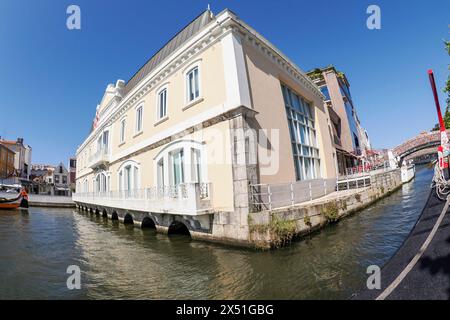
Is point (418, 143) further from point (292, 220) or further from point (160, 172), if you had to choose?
point (160, 172)

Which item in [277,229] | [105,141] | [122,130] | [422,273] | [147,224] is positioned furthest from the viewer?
[105,141]

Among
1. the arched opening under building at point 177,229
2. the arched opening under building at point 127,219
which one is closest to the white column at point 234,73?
the arched opening under building at point 177,229

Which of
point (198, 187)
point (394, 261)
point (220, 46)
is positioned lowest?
point (394, 261)

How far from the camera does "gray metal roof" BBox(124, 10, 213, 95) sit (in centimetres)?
1049

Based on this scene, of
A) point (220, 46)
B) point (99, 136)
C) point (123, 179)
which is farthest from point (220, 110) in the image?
point (99, 136)

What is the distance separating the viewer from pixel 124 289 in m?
4.62

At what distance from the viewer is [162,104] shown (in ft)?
39.7

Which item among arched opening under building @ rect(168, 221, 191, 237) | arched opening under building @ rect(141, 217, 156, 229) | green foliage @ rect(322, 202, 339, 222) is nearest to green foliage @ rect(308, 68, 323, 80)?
green foliage @ rect(322, 202, 339, 222)

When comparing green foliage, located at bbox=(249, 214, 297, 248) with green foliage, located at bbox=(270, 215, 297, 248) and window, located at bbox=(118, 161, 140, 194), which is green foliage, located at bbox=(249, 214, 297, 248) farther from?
window, located at bbox=(118, 161, 140, 194)

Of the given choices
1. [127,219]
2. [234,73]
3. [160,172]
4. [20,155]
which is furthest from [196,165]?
[20,155]

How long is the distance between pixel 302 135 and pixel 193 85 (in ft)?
24.9
